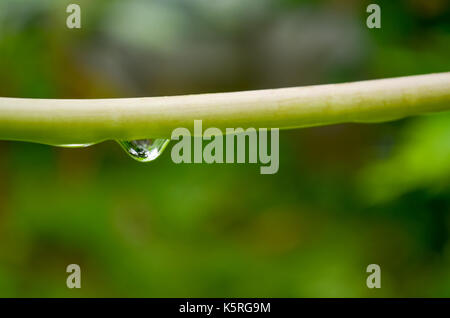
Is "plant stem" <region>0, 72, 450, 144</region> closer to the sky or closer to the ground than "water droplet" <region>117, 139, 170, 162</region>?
closer to the ground

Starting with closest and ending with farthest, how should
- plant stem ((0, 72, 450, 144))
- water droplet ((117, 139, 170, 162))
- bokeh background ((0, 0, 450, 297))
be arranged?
plant stem ((0, 72, 450, 144)), water droplet ((117, 139, 170, 162)), bokeh background ((0, 0, 450, 297))

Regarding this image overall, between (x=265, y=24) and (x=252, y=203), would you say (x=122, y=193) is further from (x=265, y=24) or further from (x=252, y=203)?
(x=265, y=24)

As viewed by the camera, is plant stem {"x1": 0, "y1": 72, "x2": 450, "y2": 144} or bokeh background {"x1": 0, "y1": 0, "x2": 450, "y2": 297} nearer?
plant stem {"x1": 0, "y1": 72, "x2": 450, "y2": 144}

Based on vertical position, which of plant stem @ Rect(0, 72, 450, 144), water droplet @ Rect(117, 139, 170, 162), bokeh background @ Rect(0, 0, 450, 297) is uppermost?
bokeh background @ Rect(0, 0, 450, 297)

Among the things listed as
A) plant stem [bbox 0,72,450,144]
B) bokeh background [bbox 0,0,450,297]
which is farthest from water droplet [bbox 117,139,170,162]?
bokeh background [bbox 0,0,450,297]

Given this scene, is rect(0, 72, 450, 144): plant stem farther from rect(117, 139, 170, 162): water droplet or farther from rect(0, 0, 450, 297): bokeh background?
rect(0, 0, 450, 297): bokeh background

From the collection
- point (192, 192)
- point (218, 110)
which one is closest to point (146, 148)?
point (218, 110)

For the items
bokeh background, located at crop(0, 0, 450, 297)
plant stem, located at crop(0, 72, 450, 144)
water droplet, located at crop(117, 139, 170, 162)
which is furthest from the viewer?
bokeh background, located at crop(0, 0, 450, 297)
